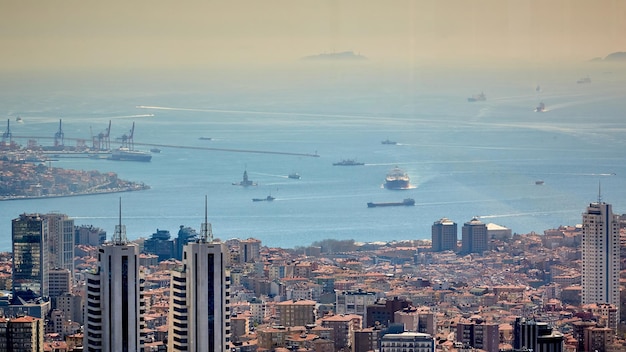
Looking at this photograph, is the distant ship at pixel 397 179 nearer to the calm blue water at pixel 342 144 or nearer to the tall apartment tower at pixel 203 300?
the calm blue water at pixel 342 144

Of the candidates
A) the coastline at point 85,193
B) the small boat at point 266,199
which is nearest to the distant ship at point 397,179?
the small boat at point 266,199

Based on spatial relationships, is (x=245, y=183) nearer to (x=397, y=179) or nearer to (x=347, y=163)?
(x=397, y=179)

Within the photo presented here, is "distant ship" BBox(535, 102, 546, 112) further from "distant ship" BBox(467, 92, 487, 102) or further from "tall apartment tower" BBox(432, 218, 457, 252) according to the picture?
"tall apartment tower" BBox(432, 218, 457, 252)

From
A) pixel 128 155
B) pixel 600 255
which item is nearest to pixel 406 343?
pixel 600 255

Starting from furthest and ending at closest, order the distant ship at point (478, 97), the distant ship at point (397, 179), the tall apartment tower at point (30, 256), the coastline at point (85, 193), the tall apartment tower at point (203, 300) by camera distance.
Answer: the distant ship at point (478, 97) → the distant ship at point (397, 179) → the coastline at point (85, 193) → the tall apartment tower at point (30, 256) → the tall apartment tower at point (203, 300)

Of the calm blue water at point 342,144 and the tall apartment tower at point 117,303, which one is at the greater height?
the calm blue water at point 342,144
